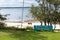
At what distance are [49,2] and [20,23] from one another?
2226mm

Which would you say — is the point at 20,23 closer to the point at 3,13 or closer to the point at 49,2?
the point at 3,13

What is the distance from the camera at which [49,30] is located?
10062 mm

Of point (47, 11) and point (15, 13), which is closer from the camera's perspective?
point (47, 11)

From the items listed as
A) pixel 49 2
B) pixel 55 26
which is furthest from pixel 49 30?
pixel 49 2

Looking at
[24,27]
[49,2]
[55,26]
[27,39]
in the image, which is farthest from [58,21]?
[27,39]

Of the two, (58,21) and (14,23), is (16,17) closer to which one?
(14,23)

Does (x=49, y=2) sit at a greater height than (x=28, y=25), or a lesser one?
greater

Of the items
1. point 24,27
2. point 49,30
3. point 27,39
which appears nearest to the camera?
point 27,39

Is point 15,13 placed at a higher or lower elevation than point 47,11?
lower

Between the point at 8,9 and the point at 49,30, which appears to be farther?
the point at 8,9

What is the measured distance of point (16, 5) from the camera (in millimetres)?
11719

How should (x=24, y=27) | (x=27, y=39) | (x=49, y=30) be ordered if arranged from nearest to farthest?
1. (x=27, y=39)
2. (x=49, y=30)
3. (x=24, y=27)

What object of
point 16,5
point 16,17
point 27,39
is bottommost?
point 27,39

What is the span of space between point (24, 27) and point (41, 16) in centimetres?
129
